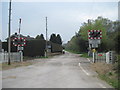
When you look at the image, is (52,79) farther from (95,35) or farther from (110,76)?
(95,35)

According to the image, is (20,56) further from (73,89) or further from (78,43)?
(78,43)

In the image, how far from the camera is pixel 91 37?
25.1 m

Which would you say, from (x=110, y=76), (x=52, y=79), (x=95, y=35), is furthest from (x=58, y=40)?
(x=52, y=79)

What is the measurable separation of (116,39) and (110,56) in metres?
→ 7.99

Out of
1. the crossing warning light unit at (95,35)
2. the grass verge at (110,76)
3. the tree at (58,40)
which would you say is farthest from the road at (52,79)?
the tree at (58,40)

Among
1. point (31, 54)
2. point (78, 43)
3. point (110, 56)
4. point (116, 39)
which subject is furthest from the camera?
point (78, 43)

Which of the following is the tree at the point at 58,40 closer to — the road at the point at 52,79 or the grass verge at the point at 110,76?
the road at the point at 52,79

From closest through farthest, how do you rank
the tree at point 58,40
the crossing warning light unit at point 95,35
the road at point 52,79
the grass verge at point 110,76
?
the road at point 52,79 < the grass verge at point 110,76 < the crossing warning light unit at point 95,35 < the tree at point 58,40

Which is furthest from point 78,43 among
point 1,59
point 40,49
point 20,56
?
point 1,59

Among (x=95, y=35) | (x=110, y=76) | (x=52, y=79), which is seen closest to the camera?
(x=52, y=79)

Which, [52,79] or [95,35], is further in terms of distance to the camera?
[95,35]

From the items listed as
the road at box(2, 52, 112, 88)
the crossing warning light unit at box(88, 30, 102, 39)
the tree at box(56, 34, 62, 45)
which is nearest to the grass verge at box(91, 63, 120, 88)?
the road at box(2, 52, 112, 88)

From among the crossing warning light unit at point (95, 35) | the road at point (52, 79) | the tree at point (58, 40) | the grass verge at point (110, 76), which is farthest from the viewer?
the tree at point (58, 40)

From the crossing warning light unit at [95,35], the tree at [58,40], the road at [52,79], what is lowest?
the road at [52,79]
